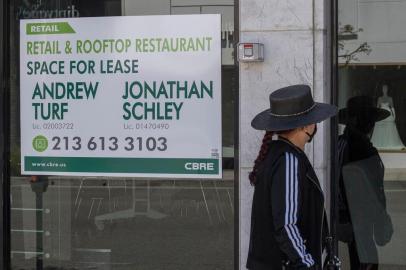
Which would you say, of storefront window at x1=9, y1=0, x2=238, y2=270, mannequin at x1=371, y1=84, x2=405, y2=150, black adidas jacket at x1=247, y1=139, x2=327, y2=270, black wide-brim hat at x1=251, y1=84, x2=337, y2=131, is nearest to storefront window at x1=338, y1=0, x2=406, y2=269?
mannequin at x1=371, y1=84, x2=405, y2=150

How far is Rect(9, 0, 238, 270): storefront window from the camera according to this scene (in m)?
4.85

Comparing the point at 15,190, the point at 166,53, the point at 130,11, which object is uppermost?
the point at 130,11

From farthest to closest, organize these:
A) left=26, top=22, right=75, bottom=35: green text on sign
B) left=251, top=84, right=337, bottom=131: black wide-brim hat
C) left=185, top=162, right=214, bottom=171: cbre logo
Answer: left=26, top=22, right=75, bottom=35: green text on sign, left=185, top=162, right=214, bottom=171: cbre logo, left=251, top=84, right=337, bottom=131: black wide-brim hat

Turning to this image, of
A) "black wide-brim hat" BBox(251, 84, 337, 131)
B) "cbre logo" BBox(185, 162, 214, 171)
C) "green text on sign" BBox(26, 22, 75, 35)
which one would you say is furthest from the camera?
"green text on sign" BBox(26, 22, 75, 35)

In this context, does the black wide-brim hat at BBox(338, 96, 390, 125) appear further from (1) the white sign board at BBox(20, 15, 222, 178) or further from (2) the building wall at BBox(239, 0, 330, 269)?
(1) the white sign board at BBox(20, 15, 222, 178)

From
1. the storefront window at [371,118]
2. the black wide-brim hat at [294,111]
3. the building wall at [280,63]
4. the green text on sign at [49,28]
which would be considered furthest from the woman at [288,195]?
the green text on sign at [49,28]

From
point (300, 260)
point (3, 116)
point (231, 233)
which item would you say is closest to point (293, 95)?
point (300, 260)

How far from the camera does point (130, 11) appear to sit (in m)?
4.96

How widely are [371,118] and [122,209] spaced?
2.01m

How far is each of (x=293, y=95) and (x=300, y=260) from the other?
0.82 m

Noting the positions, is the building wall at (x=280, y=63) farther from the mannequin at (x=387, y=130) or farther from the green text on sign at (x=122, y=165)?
the mannequin at (x=387, y=130)

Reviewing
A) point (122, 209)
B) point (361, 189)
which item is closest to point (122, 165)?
point (122, 209)

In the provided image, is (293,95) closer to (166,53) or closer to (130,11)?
(166,53)

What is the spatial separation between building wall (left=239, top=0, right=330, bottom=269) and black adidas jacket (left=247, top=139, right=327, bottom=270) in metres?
1.29
